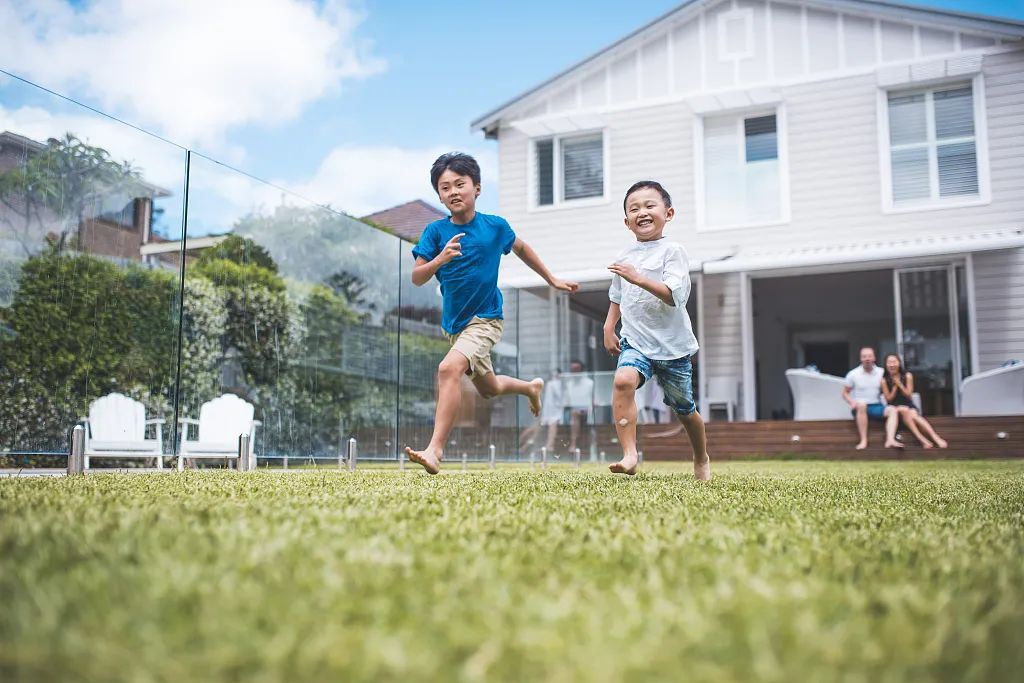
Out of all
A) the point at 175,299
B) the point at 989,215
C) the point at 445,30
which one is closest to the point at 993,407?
the point at 989,215

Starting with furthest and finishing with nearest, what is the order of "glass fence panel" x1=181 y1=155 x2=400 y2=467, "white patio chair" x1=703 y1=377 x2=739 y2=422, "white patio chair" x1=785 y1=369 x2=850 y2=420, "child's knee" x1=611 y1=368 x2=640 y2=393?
1. "white patio chair" x1=703 y1=377 x2=739 y2=422
2. "white patio chair" x1=785 y1=369 x2=850 y2=420
3. "glass fence panel" x1=181 y1=155 x2=400 y2=467
4. "child's knee" x1=611 y1=368 x2=640 y2=393

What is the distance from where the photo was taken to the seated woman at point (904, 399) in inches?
463

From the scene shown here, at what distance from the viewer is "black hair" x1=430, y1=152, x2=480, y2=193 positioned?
5117 millimetres

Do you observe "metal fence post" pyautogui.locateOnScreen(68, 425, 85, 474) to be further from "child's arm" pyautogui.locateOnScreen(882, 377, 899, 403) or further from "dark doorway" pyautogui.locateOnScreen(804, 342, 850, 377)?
"dark doorway" pyautogui.locateOnScreen(804, 342, 850, 377)

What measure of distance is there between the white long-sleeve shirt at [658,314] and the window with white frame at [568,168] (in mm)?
10802

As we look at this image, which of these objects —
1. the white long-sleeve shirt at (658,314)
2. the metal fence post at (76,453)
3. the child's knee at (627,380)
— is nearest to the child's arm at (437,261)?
the white long-sleeve shirt at (658,314)

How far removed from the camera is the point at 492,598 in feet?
4.09

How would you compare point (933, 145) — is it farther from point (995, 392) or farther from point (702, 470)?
point (702, 470)

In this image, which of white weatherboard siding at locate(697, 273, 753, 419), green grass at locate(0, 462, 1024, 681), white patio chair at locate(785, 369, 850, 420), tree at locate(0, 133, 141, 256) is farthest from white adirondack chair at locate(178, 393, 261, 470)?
white weatherboard siding at locate(697, 273, 753, 419)

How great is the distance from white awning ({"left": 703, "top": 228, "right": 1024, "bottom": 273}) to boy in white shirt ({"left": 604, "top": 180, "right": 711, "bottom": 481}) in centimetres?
855

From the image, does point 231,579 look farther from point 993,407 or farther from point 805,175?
point 805,175

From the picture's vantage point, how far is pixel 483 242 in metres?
5.17

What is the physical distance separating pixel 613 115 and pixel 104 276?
11105 millimetres

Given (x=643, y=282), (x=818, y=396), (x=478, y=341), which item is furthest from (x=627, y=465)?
(x=818, y=396)
